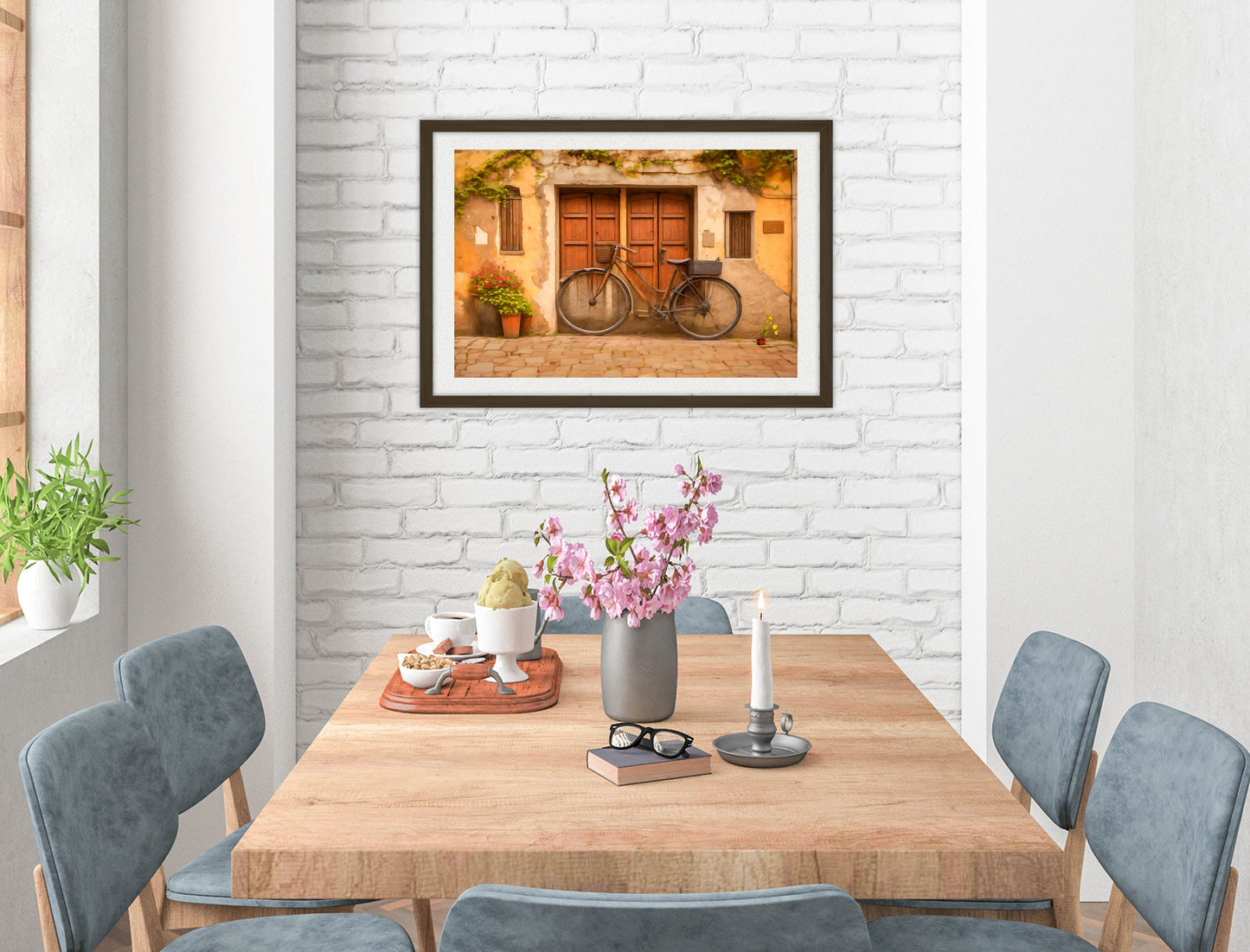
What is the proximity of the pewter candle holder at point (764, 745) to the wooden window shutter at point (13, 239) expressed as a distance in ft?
5.92

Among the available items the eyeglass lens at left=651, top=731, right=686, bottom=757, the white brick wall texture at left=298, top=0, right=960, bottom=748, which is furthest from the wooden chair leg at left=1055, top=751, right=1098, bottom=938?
the white brick wall texture at left=298, top=0, right=960, bottom=748

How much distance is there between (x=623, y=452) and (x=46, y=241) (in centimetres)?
150

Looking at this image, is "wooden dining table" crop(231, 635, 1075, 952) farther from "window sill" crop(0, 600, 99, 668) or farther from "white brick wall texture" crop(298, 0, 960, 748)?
"white brick wall texture" crop(298, 0, 960, 748)

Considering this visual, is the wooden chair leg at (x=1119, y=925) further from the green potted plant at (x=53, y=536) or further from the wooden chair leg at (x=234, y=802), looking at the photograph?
the green potted plant at (x=53, y=536)

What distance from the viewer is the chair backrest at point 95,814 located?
1380mm

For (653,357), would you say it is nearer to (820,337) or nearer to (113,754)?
(820,337)

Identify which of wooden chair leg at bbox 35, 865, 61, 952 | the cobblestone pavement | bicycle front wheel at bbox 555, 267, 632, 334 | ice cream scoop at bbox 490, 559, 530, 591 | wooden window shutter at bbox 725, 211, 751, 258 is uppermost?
wooden window shutter at bbox 725, 211, 751, 258

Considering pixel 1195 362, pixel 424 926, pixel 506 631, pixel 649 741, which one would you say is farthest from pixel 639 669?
pixel 1195 362

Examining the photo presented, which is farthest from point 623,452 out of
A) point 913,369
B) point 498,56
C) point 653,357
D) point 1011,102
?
point 1011,102

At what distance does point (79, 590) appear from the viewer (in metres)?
→ 2.52

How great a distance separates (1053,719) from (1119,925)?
0.37 metres

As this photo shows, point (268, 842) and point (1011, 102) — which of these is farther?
point (1011, 102)

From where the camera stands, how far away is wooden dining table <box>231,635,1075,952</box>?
1.26m

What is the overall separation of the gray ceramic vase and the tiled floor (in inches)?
42.9
